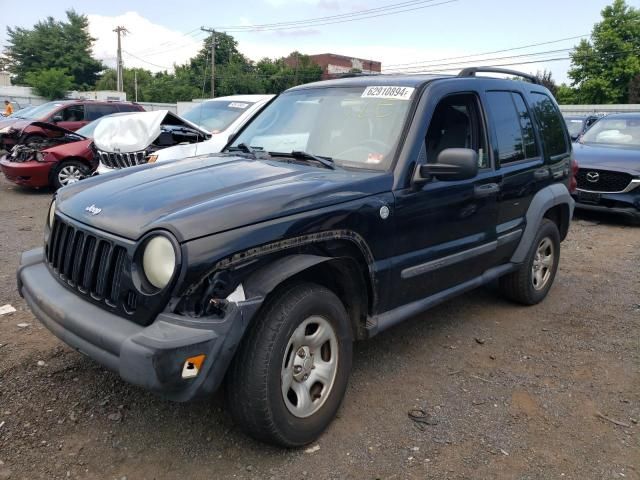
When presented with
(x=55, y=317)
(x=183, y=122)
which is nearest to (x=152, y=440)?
(x=55, y=317)

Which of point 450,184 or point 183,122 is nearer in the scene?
point 450,184

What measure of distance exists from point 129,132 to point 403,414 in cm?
644

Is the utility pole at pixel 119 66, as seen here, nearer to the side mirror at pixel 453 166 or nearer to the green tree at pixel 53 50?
the green tree at pixel 53 50

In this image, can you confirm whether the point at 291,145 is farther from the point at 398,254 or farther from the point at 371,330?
the point at 371,330

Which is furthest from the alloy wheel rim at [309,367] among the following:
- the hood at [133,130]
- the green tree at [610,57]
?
the green tree at [610,57]

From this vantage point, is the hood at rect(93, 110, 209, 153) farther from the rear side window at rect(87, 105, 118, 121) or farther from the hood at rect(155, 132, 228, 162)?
the rear side window at rect(87, 105, 118, 121)

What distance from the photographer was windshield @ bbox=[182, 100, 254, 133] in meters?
8.25

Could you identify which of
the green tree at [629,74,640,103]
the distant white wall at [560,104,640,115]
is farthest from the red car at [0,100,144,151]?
the green tree at [629,74,640,103]

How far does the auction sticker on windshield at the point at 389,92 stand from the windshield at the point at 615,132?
23.4 feet

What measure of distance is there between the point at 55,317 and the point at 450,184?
2.36 meters

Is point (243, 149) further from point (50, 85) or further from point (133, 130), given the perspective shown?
point (50, 85)

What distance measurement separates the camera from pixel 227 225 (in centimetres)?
233

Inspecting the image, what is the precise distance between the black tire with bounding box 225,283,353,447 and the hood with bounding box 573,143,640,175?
7.13 meters

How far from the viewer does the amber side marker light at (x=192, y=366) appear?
214 cm
